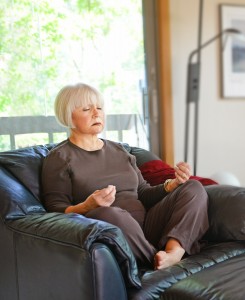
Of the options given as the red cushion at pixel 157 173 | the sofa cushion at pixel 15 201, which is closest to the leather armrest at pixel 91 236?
the sofa cushion at pixel 15 201

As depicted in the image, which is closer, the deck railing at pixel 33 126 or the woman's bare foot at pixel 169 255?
the woman's bare foot at pixel 169 255

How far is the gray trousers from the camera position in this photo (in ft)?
4.45

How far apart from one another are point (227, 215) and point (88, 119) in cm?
69

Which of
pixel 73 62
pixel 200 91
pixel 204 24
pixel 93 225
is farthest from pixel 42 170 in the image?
pixel 204 24

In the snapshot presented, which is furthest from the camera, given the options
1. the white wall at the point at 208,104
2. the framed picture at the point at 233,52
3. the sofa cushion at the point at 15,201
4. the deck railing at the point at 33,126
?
the framed picture at the point at 233,52

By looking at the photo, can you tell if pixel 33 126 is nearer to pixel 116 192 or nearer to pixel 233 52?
pixel 116 192

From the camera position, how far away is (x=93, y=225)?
3.73 ft

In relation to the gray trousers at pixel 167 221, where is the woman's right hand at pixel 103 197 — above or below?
above

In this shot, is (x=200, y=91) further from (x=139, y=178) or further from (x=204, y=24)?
(x=139, y=178)

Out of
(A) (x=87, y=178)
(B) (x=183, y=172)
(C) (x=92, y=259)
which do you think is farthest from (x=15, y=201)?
(B) (x=183, y=172)

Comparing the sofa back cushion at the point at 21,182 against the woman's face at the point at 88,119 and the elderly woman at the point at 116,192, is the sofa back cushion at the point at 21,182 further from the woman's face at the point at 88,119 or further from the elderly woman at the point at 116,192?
the woman's face at the point at 88,119

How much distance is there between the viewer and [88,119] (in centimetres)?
173

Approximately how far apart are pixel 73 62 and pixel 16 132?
55 cm

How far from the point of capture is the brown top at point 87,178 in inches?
62.4
